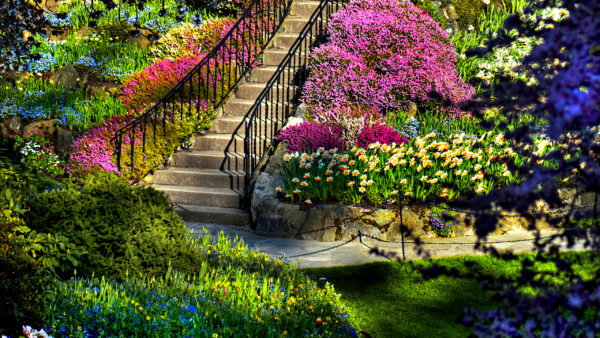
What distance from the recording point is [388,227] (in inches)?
309

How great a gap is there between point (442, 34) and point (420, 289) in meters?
5.87

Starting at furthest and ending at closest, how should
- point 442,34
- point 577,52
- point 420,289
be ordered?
point 442,34 → point 420,289 → point 577,52

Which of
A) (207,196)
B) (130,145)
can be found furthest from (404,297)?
(130,145)

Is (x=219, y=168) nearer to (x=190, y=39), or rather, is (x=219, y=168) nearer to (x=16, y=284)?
(x=190, y=39)

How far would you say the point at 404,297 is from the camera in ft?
20.6

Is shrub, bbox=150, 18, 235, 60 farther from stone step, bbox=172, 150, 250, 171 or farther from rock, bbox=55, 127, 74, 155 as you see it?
stone step, bbox=172, 150, 250, 171

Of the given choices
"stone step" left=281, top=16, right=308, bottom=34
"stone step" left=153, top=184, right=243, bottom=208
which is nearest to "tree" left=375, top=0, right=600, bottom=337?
"stone step" left=153, top=184, right=243, bottom=208

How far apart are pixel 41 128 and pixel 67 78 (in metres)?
1.70

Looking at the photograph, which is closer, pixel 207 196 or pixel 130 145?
pixel 207 196

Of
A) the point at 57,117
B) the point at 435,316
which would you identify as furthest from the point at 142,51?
the point at 435,316

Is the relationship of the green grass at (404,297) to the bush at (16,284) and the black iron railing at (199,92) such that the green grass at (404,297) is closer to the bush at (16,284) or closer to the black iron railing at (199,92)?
the bush at (16,284)

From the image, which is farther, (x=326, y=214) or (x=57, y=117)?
(x=57, y=117)

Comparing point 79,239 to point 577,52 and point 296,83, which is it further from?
point 296,83

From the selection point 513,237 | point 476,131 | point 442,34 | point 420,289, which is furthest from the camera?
point 442,34
